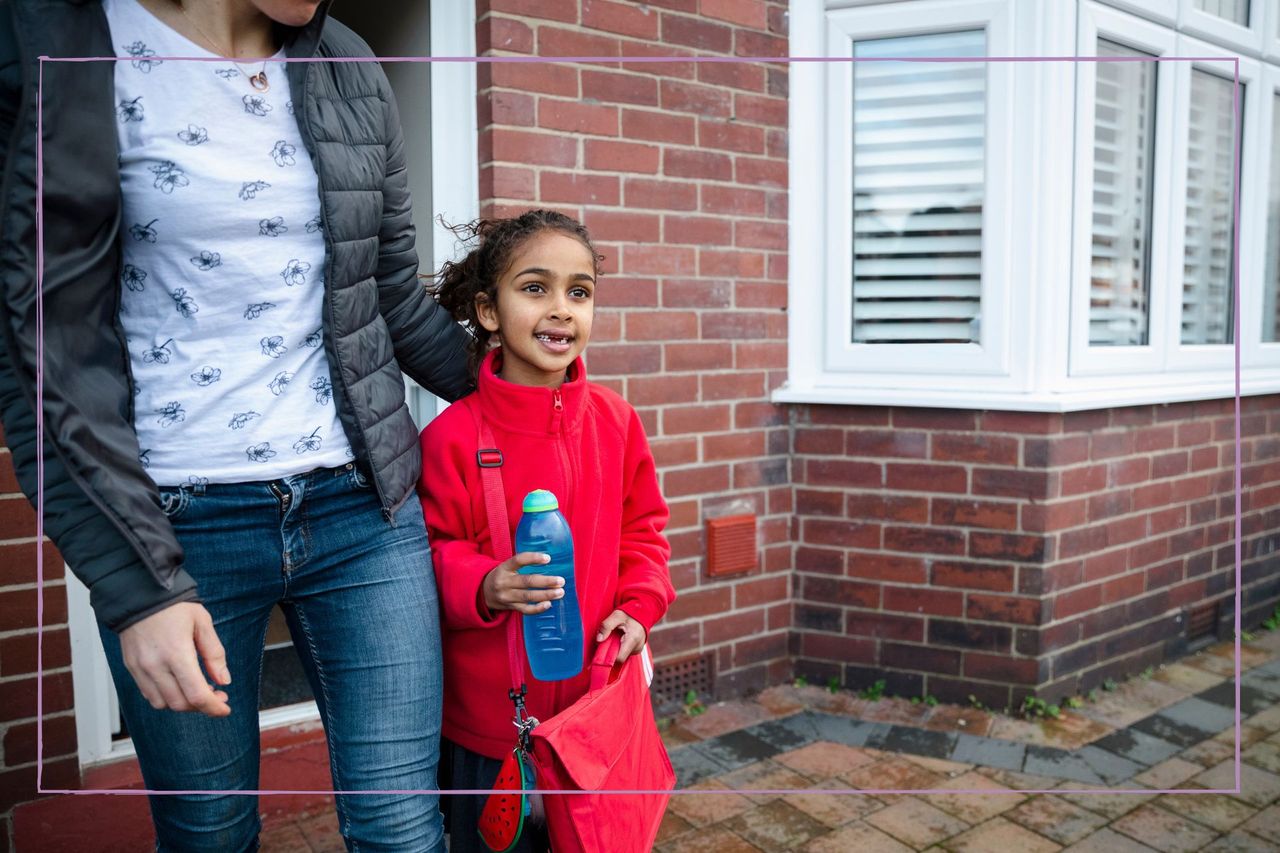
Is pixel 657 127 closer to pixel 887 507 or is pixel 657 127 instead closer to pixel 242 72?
pixel 887 507

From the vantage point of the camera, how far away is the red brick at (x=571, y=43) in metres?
3.17

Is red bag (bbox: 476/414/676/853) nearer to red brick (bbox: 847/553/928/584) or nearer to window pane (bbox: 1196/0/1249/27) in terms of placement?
red brick (bbox: 847/553/928/584)

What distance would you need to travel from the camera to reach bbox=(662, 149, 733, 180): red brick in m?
3.50

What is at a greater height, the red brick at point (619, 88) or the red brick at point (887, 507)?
the red brick at point (619, 88)

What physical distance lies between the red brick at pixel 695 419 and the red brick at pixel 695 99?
1.05 m

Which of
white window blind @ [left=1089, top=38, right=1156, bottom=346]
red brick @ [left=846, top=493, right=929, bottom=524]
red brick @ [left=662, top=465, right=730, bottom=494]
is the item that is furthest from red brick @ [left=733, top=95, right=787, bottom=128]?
red brick @ [left=846, top=493, right=929, bottom=524]

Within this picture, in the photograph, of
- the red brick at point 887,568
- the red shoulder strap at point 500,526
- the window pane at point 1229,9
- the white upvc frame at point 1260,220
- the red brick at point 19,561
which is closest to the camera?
the red shoulder strap at point 500,526

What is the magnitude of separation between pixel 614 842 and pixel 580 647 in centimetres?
34

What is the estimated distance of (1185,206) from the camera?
4211 millimetres

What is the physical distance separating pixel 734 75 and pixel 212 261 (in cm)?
258

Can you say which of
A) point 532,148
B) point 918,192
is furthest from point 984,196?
point 532,148

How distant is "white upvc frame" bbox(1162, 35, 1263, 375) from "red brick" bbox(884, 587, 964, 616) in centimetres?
139

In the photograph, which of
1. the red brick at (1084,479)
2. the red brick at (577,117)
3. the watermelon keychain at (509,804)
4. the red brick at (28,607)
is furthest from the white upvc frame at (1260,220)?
the red brick at (28,607)

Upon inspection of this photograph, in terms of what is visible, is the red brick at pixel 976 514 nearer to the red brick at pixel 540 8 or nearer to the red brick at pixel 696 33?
the red brick at pixel 696 33
